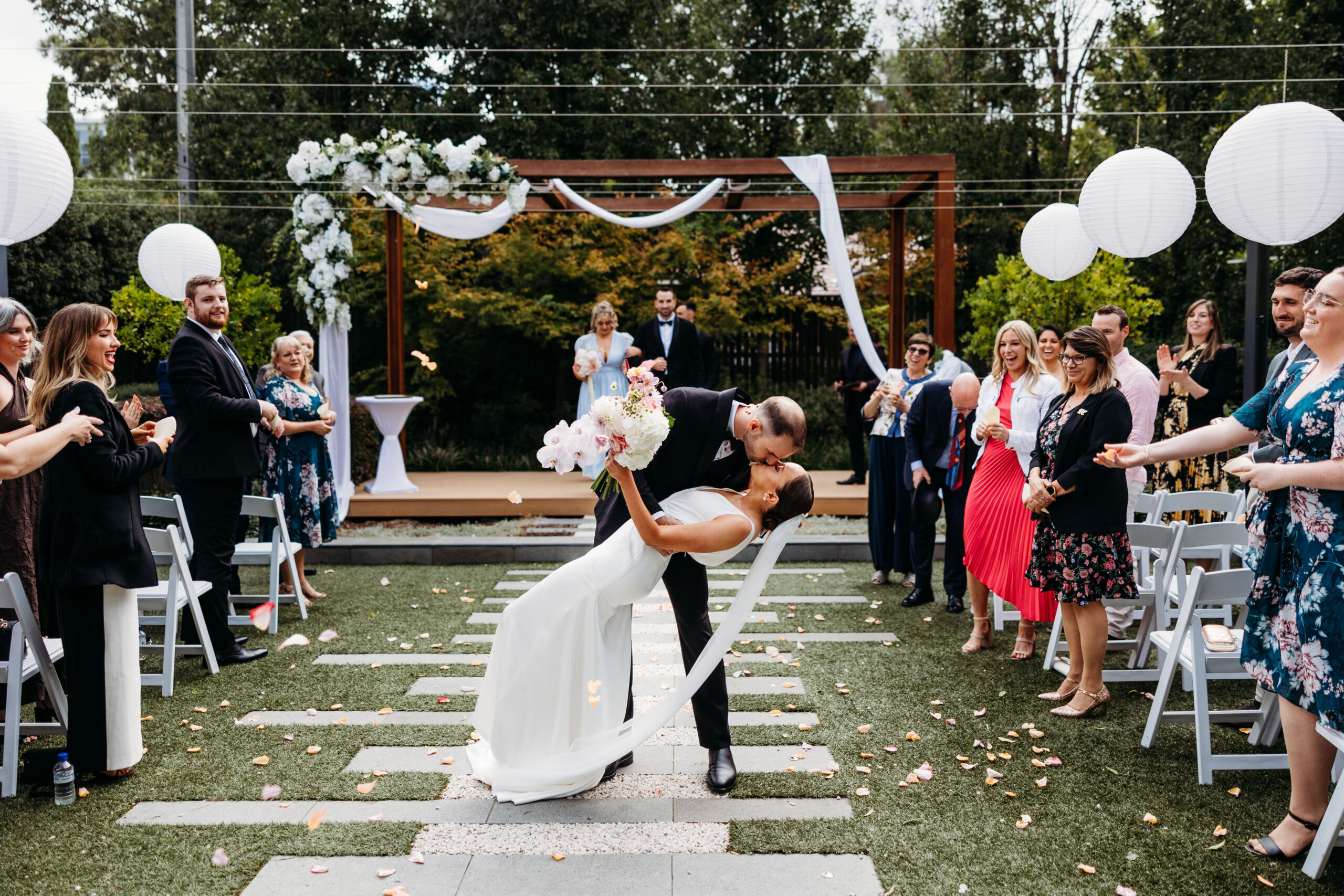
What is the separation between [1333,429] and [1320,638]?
613 mm

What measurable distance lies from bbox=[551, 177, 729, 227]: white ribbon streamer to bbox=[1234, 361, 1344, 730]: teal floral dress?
274 inches

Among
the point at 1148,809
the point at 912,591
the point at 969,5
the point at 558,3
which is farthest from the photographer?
the point at 969,5

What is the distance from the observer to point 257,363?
42.5ft

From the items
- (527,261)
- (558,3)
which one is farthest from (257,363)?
(558,3)

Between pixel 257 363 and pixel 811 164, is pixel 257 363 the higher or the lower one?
the lower one

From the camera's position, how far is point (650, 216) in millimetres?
9477

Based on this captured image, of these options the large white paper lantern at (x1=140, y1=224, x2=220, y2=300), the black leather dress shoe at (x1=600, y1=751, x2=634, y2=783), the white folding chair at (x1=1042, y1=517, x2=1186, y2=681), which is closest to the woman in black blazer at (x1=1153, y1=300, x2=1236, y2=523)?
the white folding chair at (x1=1042, y1=517, x2=1186, y2=681)

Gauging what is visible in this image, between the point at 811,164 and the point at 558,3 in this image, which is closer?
the point at 811,164

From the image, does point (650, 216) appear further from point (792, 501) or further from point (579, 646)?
point (579, 646)

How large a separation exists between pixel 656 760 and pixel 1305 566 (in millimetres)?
2348

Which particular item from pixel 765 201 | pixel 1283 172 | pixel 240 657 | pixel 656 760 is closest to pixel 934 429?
pixel 1283 172

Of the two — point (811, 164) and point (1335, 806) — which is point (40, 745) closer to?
point (1335, 806)

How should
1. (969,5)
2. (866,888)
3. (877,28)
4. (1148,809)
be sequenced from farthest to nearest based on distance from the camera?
1. (877,28)
2. (969,5)
3. (1148,809)
4. (866,888)

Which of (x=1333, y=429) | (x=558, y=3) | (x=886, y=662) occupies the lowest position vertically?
(x=886, y=662)
